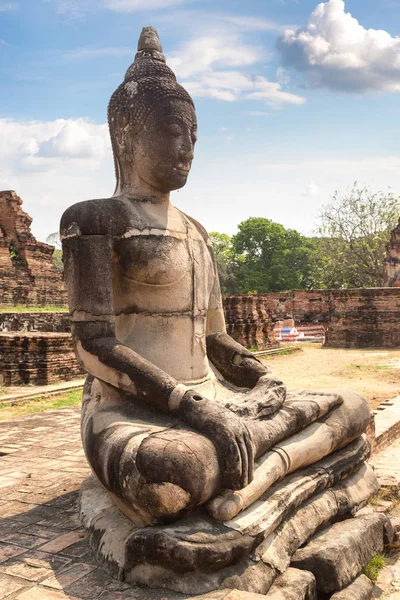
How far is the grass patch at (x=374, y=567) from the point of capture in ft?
10.0

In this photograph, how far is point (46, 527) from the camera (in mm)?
3377

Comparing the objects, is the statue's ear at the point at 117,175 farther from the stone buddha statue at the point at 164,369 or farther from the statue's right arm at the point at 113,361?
the statue's right arm at the point at 113,361

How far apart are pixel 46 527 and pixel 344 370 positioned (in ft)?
32.1

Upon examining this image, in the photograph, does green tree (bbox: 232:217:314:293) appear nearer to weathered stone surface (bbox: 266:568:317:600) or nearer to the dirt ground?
the dirt ground

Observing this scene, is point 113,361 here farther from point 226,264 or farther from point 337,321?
point 226,264

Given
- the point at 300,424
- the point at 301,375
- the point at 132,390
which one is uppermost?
the point at 132,390

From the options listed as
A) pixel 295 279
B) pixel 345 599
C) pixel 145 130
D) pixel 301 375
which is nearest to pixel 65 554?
pixel 345 599

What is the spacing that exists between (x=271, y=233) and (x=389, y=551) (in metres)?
40.7

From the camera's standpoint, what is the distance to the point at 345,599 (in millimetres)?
2656

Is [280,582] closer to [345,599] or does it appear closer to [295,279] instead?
[345,599]

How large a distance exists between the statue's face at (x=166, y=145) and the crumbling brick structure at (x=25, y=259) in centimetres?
2110

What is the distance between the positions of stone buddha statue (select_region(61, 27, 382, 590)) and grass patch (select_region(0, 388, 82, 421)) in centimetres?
471

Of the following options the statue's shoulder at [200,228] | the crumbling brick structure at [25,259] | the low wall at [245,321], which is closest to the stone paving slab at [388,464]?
the statue's shoulder at [200,228]

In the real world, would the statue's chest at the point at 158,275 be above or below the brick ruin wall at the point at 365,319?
above
